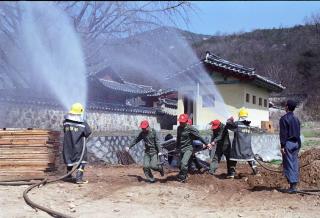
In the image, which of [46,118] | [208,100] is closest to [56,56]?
[46,118]

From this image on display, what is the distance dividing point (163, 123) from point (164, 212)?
2378cm

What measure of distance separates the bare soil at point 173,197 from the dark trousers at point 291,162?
0.35 meters

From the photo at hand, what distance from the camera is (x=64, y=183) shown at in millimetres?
9000

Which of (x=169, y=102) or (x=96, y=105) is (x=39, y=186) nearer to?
(x=96, y=105)

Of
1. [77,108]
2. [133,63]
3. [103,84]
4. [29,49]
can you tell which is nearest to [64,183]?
[77,108]

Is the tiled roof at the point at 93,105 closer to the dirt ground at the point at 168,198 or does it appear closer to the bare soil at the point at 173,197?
the bare soil at the point at 173,197

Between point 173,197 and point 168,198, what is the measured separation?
13cm

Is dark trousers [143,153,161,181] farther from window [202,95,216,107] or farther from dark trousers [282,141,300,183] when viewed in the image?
window [202,95,216,107]

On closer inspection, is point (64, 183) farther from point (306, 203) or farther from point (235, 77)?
point (235, 77)

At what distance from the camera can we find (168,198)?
319 inches

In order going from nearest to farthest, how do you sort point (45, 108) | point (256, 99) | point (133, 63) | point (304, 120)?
point (45, 108) < point (133, 63) < point (256, 99) < point (304, 120)

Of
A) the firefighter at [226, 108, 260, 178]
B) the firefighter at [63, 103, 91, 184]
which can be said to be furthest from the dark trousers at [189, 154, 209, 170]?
the firefighter at [63, 103, 91, 184]

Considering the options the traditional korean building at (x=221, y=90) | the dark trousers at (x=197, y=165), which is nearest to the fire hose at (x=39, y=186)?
the dark trousers at (x=197, y=165)

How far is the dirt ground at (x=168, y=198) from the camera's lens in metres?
6.97
